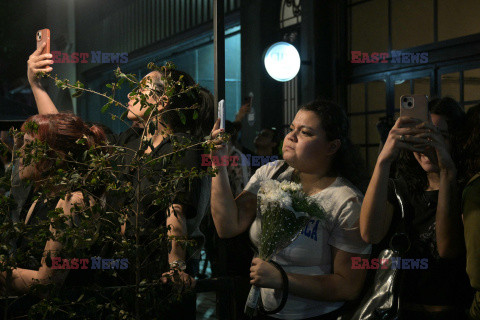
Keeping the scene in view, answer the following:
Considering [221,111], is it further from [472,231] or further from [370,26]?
[370,26]

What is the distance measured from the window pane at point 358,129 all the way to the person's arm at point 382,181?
482 cm

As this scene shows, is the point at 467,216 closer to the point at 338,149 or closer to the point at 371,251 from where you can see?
the point at 371,251

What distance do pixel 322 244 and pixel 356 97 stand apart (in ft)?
16.3

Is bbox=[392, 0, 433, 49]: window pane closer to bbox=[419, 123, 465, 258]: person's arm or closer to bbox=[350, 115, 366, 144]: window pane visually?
bbox=[350, 115, 366, 144]: window pane

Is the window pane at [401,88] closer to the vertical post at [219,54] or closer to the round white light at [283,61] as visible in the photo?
the round white light at [283,61]

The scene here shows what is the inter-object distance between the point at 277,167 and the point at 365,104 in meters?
4.58

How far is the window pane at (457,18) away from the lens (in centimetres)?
513

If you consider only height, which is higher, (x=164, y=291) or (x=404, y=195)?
(x=404, y=195)

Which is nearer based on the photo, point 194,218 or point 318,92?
point 194,218

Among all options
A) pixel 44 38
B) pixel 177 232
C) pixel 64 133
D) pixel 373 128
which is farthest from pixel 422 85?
pixel 64 133

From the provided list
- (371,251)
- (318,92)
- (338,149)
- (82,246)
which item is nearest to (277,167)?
(338,149)

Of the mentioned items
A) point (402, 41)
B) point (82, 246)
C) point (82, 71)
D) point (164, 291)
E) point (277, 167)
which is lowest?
point (164, 291)

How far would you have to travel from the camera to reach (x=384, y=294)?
6.11 ft

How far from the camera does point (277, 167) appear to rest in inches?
89.0
